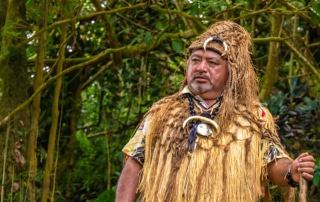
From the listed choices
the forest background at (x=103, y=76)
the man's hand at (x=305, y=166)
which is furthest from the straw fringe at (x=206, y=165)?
the forest background at (x=103, y=76)

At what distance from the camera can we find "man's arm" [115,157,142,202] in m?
3.95

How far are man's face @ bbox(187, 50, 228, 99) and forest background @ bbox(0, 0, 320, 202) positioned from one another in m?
1.26

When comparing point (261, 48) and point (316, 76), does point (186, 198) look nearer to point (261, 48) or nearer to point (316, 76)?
point (316, 76)

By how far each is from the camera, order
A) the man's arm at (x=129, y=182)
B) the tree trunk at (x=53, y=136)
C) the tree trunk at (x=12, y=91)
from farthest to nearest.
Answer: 1. the tree trunk at (x=53, y=136)
2. the tree trunk at (x=12, y=91)
3. the man's arm at (x=129, y=182)

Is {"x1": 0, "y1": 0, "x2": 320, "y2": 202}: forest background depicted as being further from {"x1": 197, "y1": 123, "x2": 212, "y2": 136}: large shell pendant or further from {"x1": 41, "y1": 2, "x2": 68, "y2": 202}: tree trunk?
{"x1": 197, "y1": 123, "x2": 212, "y2": 136}: large shell pendant

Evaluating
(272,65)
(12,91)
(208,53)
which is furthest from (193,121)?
(272,65)

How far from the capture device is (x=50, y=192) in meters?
6.29

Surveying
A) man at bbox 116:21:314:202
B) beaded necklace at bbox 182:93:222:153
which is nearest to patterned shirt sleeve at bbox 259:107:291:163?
man at bbox 116:21:314:202

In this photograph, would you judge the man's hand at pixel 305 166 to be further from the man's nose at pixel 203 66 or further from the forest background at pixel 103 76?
the forest background at pixel 103 76

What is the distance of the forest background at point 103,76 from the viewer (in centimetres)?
583

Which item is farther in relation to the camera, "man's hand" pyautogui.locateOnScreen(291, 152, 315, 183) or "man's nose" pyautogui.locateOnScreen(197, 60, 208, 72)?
"man's nose" pyautogui.locateOnScreen(197, 60, 208, 72)

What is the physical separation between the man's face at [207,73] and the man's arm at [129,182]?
0.44 meters

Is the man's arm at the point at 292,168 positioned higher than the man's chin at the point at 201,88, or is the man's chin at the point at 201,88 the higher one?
the man's chin at the point at 201,88

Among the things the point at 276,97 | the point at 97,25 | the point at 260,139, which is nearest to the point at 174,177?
the point at 260,139
